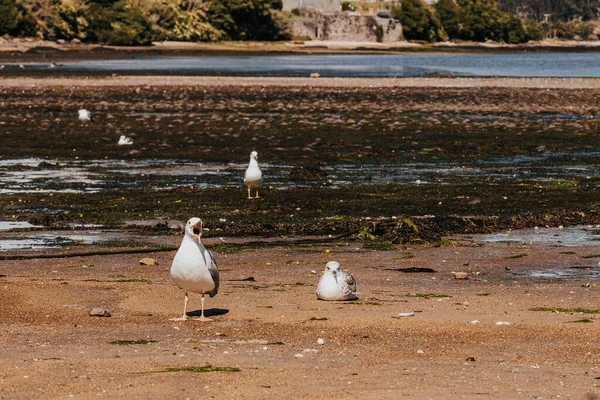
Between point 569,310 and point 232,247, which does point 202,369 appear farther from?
point 232,247

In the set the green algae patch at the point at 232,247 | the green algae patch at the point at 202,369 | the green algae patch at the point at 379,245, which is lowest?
the green algae patch at the point at 379,245

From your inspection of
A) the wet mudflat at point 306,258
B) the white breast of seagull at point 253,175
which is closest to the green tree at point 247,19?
the wet mudflat at point 306,258

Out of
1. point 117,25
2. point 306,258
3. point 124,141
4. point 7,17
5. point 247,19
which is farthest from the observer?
point 247,19

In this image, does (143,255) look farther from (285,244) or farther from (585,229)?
(585,229)

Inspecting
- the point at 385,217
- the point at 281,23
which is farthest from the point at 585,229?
the point at 281,23

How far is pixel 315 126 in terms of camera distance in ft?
135

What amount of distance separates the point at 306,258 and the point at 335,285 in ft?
12.5

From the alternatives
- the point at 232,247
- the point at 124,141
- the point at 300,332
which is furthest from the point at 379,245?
the point at 124,141

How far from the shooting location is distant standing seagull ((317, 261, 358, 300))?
45.2 ft

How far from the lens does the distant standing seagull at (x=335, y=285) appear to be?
13781 mm

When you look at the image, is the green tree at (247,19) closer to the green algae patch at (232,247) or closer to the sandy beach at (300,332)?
the green algae patch at (232,247)

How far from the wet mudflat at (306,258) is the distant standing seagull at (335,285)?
0.22 m

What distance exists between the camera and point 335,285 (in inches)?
543

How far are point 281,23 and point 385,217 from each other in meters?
178
